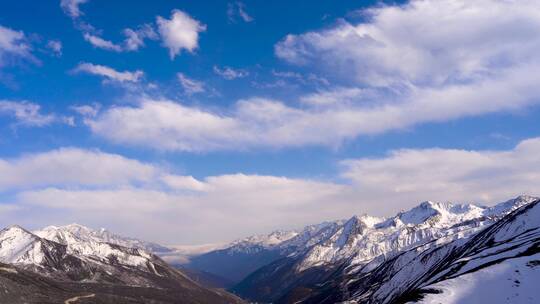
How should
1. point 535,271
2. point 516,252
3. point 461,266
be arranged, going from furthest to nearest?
1. point 461,266
2. point 516,252
3. point 535,271

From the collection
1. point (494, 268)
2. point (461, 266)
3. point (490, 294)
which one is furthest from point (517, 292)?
point (461, 266)

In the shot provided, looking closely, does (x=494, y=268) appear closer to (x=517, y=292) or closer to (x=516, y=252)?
(x=517, y=292)

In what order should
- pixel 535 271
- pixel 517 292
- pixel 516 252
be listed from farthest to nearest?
pixel 516 252 → pixel 535 271 → pixel 517 292

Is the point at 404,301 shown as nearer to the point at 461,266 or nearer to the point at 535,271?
the point at 535,271

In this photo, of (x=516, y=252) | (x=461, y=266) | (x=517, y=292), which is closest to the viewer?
Answer: (x=517, y=292)

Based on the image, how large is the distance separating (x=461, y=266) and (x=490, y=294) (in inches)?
2566

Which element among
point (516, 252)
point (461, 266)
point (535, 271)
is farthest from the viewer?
point (461, 266)

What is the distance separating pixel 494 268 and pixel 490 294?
41.4 ft

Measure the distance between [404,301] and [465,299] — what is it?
11376 millimetres

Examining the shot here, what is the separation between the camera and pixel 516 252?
Answer: 5674 inches

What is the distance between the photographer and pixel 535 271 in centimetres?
10112

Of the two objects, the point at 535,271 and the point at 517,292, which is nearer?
the point at 517,292

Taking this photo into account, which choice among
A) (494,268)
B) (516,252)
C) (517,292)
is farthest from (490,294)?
(516,252)

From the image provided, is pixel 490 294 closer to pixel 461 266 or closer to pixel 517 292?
pixel 517 292
